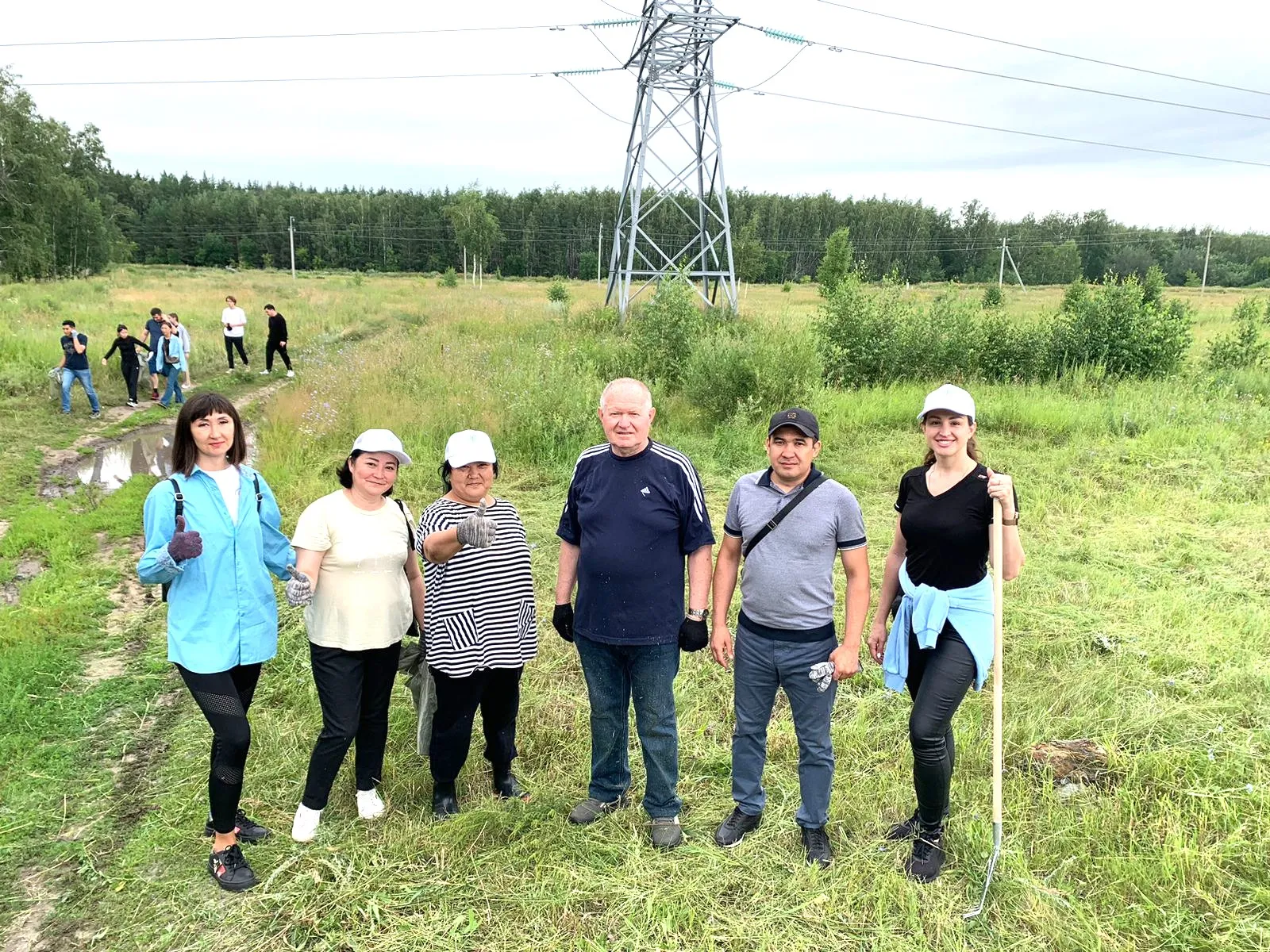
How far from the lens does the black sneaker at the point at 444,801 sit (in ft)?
11.0

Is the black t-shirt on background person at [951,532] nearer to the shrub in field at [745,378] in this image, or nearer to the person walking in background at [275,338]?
the shrub in field at [745,378]

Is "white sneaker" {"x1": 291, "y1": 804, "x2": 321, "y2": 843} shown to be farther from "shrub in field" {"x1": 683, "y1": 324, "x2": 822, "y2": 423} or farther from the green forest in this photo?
the green forest

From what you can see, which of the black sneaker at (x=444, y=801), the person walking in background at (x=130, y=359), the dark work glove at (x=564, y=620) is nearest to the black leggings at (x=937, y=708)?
the dark work glove at (x=564, y=620)

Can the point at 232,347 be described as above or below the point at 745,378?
above

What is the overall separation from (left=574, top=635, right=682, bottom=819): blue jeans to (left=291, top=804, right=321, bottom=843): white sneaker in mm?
1196

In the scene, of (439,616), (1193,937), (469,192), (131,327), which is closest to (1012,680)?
(1193,937)

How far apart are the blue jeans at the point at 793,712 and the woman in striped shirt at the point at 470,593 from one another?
94cm

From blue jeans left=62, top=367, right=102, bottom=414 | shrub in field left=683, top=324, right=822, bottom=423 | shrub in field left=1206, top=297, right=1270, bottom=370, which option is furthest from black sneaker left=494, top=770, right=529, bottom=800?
shrub in field left=1206, top=297, right=1270, bottom=370

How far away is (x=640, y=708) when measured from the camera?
314 cm

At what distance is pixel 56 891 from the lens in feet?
9.59

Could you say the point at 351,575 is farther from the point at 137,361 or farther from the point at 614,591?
the point at 137,361

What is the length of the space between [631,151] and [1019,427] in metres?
10.1

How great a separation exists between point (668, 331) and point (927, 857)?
10.1 meters

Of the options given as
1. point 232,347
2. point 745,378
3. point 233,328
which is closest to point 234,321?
point 233,328
